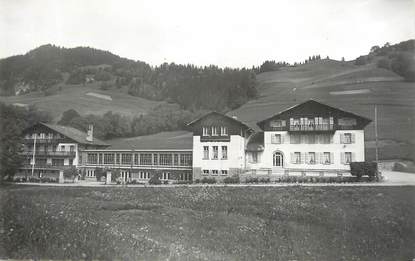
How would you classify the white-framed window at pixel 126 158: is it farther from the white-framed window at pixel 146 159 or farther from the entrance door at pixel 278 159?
the entrance door at pixel 278 159

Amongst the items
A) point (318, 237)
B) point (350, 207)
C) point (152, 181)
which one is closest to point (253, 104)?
point (152, 181)

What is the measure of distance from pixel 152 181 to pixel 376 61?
56.9ft

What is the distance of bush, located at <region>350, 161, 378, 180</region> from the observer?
2124 centimetres

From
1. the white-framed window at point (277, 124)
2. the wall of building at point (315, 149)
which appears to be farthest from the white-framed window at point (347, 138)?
the white-framed window at point (277, 124)

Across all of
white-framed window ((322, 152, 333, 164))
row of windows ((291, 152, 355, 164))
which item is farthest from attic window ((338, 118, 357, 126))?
white-framed window ((322, 152, 333, 164))

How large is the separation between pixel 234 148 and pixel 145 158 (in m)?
8.82

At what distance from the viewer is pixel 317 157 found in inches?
1058

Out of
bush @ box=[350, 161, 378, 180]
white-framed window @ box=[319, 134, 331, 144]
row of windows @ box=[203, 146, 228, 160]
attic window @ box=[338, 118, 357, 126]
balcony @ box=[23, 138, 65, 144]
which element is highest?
attic window @ box=[338, 118, 357, 126]

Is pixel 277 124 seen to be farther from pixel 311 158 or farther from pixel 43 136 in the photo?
pixel 43 136

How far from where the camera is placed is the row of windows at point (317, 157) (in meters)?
26.0

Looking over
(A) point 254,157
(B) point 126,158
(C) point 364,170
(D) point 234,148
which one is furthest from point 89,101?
(C) point 364,170

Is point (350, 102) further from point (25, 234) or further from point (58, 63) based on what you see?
point (25, 234)

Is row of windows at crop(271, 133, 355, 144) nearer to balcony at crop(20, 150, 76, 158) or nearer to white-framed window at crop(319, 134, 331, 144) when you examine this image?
white-framed window at crop(319, 134, 331, 144)

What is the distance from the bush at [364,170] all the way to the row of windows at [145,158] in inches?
575
